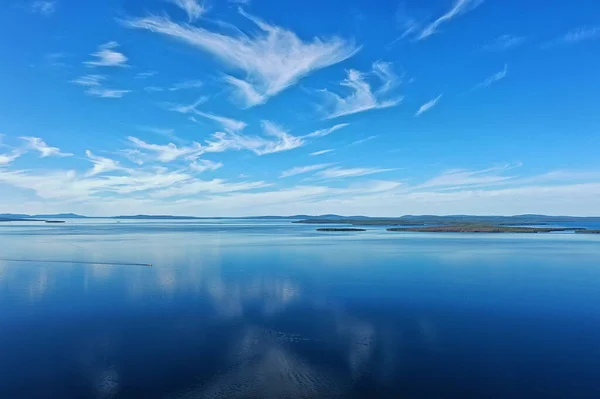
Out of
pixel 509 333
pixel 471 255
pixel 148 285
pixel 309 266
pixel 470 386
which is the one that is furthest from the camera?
pixel 471 255

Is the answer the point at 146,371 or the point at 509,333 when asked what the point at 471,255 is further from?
the point at 146,371

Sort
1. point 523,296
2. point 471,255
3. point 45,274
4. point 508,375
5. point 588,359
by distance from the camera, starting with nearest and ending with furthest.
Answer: point 508,375 → point 588,359 → point 523,296 → point 45,274 → point 471,255

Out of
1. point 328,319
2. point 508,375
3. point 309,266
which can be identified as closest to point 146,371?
point 328,319

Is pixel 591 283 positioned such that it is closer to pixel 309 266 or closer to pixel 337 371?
pixel 309 266

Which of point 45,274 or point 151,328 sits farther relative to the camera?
point 45,274

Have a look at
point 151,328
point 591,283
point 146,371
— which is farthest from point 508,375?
point 591,283

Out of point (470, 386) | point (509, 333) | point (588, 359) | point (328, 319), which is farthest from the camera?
point (328, 319)
